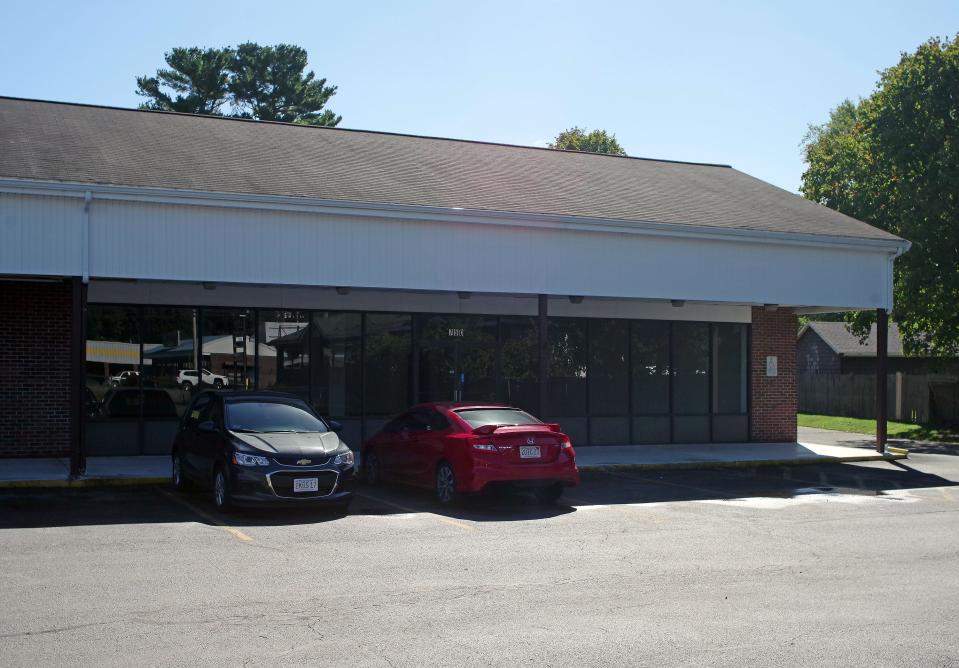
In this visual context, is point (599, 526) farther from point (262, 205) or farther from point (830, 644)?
point (262, 205)

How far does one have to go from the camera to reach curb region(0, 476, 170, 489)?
15070mm

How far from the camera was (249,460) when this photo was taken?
12664 mm

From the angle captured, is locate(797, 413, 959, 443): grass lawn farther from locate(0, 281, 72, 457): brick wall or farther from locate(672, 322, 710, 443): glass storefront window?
locate(0, 281, 72, 457): brick wall

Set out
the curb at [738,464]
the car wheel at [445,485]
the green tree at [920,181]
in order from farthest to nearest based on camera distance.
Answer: the green tree at [920,181] < the curb at [738,464] < the car wheel at [445,485]

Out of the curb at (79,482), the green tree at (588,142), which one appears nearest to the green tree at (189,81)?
the green tree at (588,142)

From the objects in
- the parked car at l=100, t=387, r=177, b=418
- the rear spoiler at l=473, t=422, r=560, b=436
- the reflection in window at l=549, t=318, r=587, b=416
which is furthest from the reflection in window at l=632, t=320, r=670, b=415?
the parked car at l=100, t=387, r=177, b=418

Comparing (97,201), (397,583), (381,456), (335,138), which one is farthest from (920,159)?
(397,583)

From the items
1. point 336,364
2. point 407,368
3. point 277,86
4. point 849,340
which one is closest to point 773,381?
point 407,368

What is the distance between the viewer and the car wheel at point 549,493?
47.5 feet

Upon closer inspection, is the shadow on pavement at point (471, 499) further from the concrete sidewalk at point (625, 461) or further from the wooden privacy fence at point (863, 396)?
the wooden privacy fence at point (863, 396)

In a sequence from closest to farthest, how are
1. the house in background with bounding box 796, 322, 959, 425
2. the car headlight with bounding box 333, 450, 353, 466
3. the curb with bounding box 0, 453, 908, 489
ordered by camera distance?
the car headlight with bounding box 333, 450, 353, 466 < the curb with bounding box 0, 453, 908, 489 < the house in background with bounding box 796, 322, 959, 425

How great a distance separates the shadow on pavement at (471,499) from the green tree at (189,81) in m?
38.1

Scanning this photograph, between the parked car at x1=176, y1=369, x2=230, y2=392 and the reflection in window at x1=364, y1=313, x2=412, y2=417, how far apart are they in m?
2.98

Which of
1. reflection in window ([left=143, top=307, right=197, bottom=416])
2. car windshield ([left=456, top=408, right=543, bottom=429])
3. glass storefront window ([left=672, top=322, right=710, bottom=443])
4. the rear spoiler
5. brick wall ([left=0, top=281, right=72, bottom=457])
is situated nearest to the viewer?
the rear spoiler
